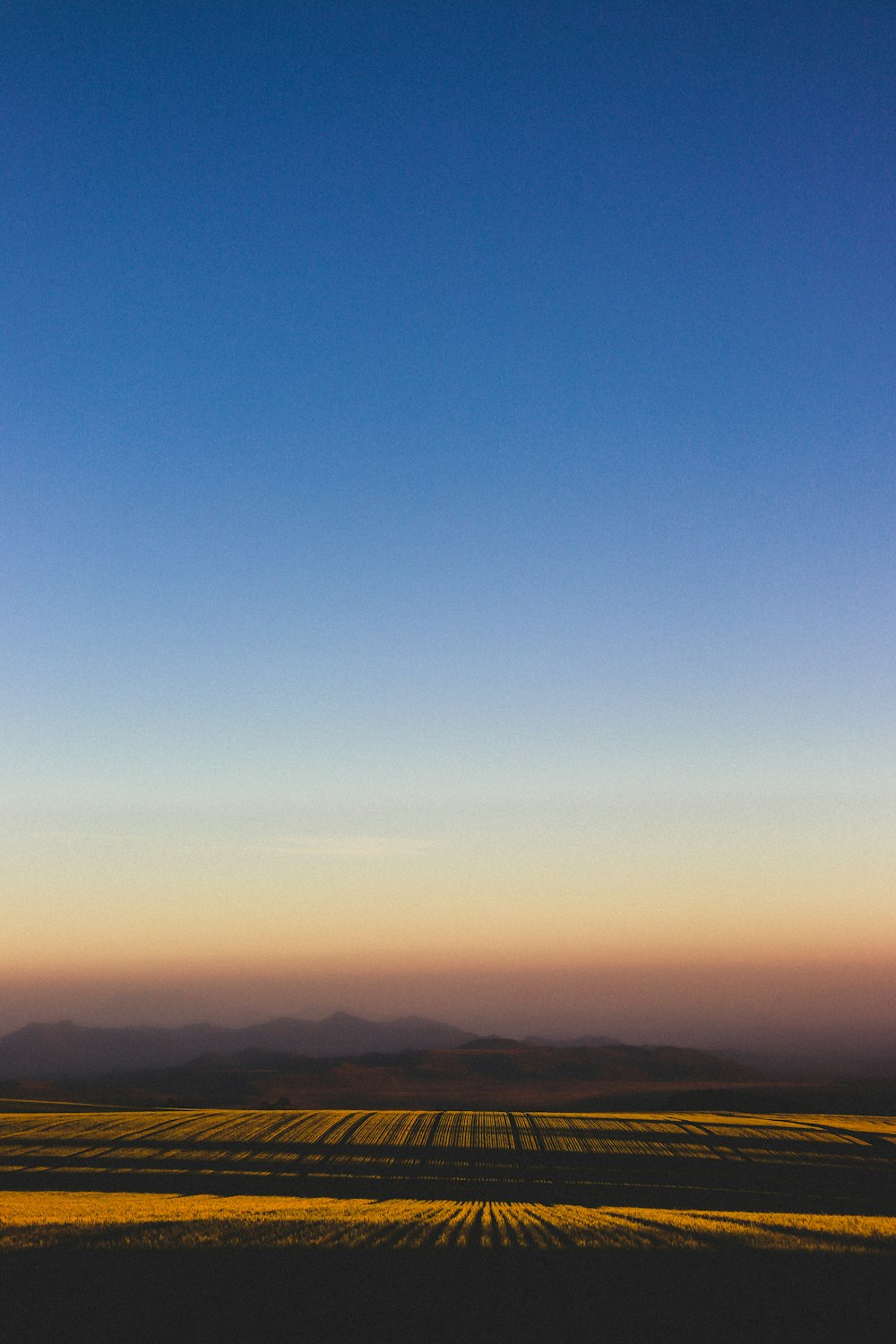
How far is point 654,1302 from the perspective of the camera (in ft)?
51.9

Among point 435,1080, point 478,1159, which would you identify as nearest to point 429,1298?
point 478,1159

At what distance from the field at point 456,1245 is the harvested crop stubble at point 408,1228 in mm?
150

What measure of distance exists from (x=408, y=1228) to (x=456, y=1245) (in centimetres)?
381

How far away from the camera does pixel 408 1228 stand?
23859 mm

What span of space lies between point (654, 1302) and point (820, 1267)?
250 inches

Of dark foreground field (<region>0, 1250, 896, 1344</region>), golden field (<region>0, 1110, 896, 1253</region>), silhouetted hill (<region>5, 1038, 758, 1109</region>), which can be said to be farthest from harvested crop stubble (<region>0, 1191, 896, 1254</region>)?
silhouetted hill (<region>5, 1038, 758, 1109</region>)

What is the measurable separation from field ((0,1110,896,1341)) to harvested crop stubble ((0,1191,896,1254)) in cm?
15

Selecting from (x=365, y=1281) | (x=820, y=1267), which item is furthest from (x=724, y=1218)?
(x=365, y=1281)

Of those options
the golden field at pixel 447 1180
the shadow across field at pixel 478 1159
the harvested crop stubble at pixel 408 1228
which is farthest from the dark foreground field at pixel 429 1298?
the shadow across field at pixel 478 1159

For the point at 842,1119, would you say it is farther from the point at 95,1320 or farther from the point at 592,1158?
the point at 95,1320

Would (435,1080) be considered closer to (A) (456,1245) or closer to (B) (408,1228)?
(B) (408,1228)

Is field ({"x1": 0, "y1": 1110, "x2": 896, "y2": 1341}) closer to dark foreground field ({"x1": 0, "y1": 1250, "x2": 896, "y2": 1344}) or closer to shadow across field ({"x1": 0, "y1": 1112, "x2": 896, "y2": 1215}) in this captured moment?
dark foreground field ({"x1": 0, "y1": 1250, "x2": 896, "y2": 1344})

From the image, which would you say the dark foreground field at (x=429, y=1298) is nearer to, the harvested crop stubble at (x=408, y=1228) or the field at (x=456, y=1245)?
the field at (x=456, y=1245)

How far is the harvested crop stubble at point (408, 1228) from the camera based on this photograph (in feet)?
66.1
